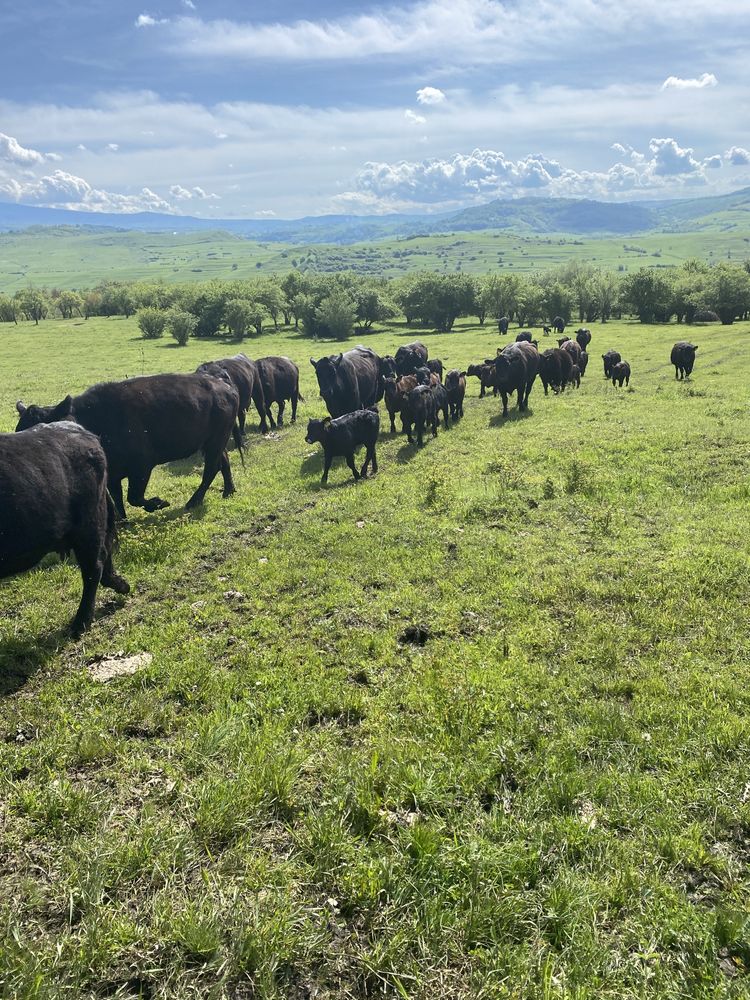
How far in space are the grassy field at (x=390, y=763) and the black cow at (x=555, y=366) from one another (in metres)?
14.9

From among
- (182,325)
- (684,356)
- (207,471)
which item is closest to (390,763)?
(207,471)

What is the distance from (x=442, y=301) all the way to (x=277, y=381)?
5405 centimetres

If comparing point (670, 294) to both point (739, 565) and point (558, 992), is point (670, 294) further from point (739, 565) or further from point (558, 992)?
point (558, 992)

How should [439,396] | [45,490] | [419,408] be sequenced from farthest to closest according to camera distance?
[439,396]
[419,408]
[45,490]

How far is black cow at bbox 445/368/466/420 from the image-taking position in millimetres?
20953

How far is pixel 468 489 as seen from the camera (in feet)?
41.6

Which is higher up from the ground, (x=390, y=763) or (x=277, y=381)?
(x=277, y=381)

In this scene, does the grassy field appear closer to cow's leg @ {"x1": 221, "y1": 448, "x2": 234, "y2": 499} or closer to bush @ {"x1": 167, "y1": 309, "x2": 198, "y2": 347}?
cow's leg @ {"x1": 221, "y1": 448, "x2": 234, "y2": 499}

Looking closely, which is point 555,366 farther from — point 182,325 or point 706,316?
point 706,316

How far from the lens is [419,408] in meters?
17.2

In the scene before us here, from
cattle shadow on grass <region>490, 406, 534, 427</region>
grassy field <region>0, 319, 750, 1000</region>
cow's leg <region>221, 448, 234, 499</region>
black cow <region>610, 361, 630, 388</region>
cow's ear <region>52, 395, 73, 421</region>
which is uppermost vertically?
cow's ear <region>52, 395, 73, 421</region>

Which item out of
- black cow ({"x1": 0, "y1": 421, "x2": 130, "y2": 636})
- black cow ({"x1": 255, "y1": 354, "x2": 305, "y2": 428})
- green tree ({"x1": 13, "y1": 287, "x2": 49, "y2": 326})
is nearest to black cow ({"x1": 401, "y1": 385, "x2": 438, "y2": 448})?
black cow ({"x1": 255, "y1": 354, "x2": 305, "y2": 428})

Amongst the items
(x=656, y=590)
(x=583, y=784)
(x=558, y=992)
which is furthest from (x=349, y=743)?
(x=656, y=590)

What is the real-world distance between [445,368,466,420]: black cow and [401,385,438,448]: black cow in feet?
9.60
